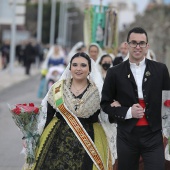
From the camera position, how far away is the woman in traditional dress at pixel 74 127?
6.01 m

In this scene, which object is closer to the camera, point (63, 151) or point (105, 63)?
point (63, 151)

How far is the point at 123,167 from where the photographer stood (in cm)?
569

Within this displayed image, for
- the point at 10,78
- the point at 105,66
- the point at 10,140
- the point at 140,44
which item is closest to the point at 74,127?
the point at 140,44

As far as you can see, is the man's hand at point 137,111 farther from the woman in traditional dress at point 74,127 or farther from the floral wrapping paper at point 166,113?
the woman in traditional dress at point 74,127

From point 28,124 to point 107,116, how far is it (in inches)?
27.8

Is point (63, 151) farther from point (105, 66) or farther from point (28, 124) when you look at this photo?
point (105, 66)

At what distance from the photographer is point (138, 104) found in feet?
18.0

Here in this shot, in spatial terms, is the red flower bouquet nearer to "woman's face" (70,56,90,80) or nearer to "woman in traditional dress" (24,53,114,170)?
"woman in traditional dress" (24,53,114,170)

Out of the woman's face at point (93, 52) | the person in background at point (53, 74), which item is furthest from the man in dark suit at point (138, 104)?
the person in background at point (53, 74)

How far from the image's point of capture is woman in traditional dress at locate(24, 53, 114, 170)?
6.01 m

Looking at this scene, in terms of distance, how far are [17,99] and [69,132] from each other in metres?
13.1

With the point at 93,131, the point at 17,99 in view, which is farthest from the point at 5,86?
the point at 93,131

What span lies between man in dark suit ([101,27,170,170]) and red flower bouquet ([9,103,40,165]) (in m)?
0.71

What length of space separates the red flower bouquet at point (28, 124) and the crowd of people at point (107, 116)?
66 mm
